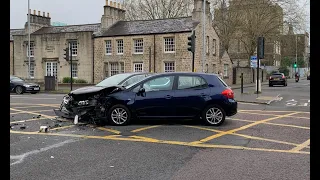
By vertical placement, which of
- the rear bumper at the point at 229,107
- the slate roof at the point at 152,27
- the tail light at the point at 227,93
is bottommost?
the rear bumper at the point at 229,107

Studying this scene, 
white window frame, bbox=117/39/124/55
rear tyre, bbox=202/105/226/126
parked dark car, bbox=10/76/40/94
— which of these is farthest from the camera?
white window frame, bbox=117/39/124/55

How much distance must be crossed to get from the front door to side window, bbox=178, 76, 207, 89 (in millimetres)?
339

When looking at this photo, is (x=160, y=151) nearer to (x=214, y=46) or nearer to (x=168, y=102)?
(x=168, y=102)

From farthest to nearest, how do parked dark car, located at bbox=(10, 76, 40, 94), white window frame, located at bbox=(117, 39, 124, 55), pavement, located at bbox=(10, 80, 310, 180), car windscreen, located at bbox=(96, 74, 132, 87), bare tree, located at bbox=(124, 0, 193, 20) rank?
bare tree, located at bbox=(124, 0, 193, 20) → white window frame, located at bbox=(117, 39, 124, 55) → parked dark car, located at bbox=(10, 76, 40, 94) → car windscreen, located at bbox=(96, 74, 132, 87) → pavement, located at bbox=(10, 80, 310, 180)

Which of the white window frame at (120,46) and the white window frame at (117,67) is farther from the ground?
the white window frame at (120,46)

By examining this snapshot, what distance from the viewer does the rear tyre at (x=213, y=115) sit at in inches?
398

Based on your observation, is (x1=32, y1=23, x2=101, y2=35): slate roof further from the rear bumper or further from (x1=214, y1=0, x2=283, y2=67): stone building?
the rear bumper

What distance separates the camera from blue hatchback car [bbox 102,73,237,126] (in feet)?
32.8

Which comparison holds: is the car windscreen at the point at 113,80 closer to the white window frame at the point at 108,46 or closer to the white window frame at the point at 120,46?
the white window frame at the point at 120,46

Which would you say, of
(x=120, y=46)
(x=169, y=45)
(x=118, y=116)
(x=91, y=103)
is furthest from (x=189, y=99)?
(x=120, y=46)

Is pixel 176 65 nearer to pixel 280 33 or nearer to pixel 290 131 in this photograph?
pixel 280 33

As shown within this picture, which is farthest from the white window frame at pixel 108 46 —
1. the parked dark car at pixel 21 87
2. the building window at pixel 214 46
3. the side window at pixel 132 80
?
the side window at pixel 132 80

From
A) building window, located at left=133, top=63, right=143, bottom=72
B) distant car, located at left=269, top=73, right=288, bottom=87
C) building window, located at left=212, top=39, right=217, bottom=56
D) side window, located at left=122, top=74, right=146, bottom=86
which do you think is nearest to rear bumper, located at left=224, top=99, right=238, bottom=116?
side window, located at left=122, top=74, right=146, bottom=86
